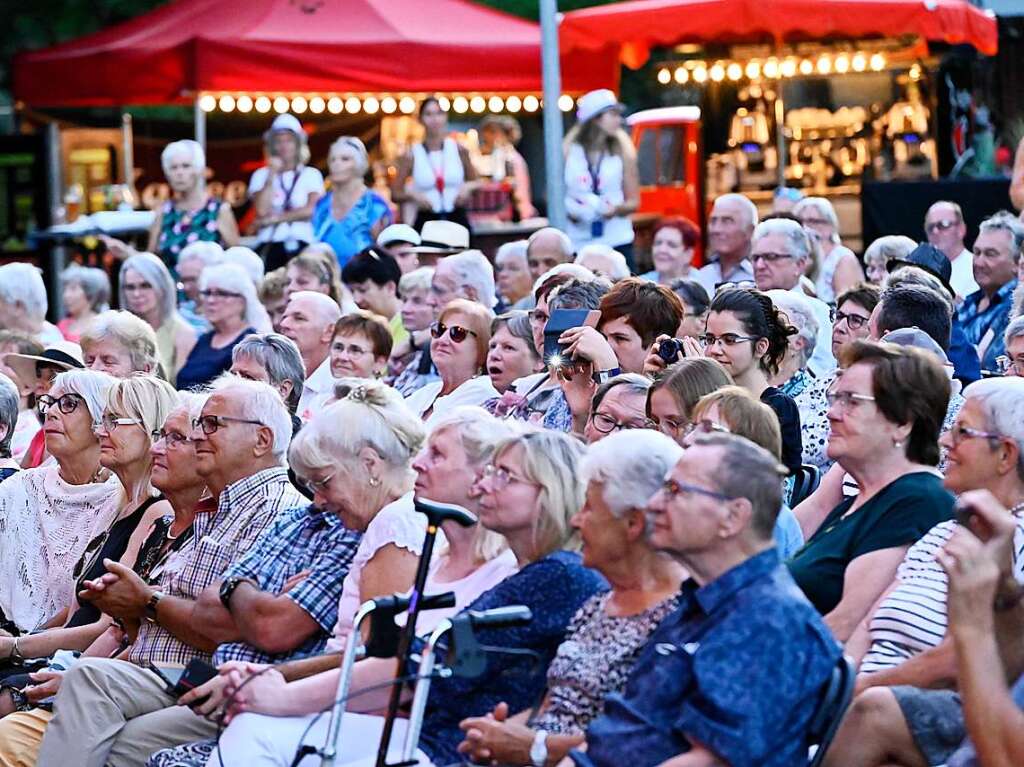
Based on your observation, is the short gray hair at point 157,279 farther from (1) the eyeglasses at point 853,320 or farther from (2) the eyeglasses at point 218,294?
(1) the eyeglasses at point 853,320

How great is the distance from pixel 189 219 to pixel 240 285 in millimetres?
3743

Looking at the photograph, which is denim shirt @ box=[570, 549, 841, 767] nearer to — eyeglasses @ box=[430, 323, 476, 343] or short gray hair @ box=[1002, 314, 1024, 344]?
short gray hair @ box=[1002, 314, 1024, 344]

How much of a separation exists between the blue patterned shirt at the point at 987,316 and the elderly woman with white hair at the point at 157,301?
4.56 m

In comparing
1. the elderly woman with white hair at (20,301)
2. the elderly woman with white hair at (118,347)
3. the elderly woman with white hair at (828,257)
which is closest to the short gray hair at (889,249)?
the elderly woman with white hair at (828,257)

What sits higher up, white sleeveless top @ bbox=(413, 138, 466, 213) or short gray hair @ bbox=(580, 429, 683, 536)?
white sleeveless top @ bbox=(413, 138, 466, 213)

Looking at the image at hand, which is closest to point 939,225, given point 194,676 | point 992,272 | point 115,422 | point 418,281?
point 992,272

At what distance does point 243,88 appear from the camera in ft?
51.7

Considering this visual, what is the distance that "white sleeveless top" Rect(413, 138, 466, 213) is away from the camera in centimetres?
1476

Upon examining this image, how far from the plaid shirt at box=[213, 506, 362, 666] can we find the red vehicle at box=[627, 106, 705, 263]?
12.6m

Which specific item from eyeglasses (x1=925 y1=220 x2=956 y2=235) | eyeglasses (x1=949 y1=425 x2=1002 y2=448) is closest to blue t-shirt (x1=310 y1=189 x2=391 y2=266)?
eyeglasses (x1=925 y1=220 x2=956 y2=235)

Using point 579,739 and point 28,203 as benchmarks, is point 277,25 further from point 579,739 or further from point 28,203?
point 579,739

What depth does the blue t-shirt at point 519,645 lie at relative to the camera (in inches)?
192

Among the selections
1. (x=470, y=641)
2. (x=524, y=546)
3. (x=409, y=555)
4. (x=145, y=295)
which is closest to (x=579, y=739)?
(x=470, y=641)

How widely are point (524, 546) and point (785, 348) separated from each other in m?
2.29
